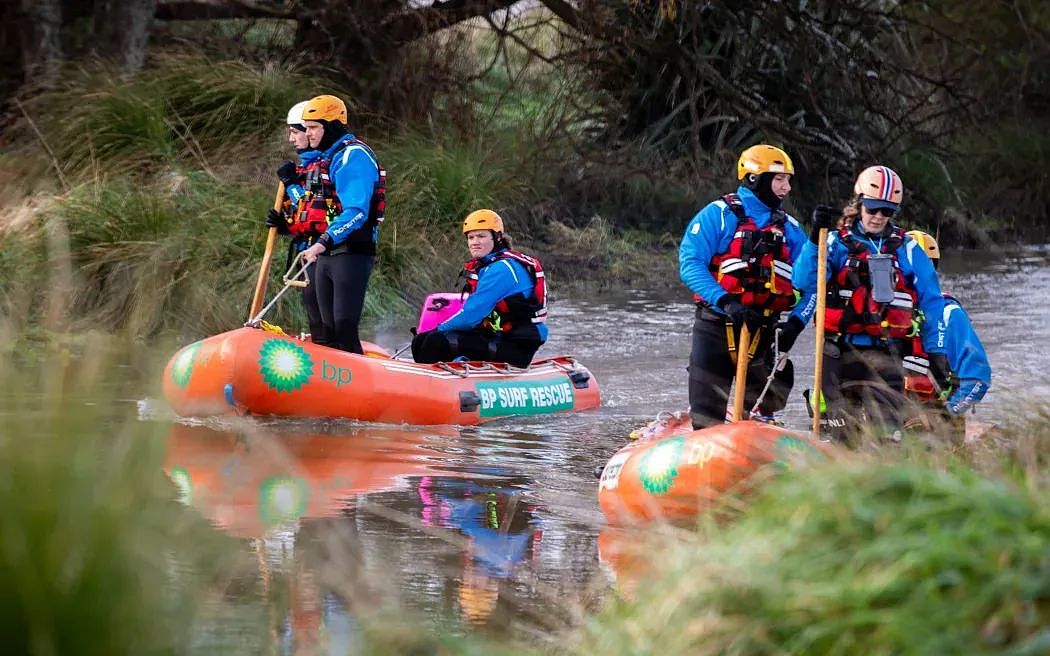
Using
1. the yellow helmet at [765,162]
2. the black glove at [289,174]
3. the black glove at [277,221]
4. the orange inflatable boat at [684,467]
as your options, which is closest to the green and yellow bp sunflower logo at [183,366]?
the black glove at [277,221]

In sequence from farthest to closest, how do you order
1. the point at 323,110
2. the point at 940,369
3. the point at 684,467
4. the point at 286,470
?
1. the point at 323,110
2. the point at 286,470
3. the point at 940,369
4. the point at 684,467

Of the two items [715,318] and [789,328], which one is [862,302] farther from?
[715,318]

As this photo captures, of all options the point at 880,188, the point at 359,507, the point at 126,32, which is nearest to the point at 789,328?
the point at 880,188

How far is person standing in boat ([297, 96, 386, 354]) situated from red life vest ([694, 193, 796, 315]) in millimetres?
3022

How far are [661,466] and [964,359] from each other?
1.93m

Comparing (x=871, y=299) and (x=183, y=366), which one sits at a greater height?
(x=871, y=299)

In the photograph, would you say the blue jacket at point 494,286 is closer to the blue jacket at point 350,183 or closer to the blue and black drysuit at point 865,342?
the blue jacket at point 350,183

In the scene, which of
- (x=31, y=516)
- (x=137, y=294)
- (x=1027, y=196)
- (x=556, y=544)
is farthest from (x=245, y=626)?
(x=1027, y=196)

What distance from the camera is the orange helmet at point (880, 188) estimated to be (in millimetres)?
7645

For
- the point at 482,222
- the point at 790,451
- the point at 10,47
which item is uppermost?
the point at 10,47

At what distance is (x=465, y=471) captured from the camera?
29.6 ft

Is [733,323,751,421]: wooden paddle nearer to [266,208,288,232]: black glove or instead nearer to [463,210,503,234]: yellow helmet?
[463,210,503,234]: yellow helmet

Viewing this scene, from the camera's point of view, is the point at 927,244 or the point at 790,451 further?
the point at 927,244

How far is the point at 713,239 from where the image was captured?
8.38 meters
